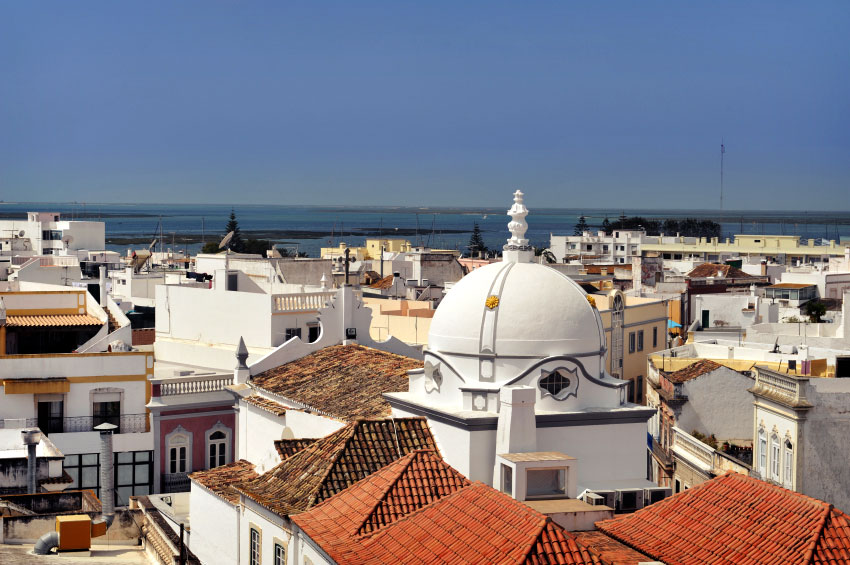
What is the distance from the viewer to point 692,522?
→ 17.9m

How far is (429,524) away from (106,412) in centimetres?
1952

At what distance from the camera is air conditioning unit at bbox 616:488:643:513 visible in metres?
21.5

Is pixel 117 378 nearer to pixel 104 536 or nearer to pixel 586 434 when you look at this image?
pixel 104 536

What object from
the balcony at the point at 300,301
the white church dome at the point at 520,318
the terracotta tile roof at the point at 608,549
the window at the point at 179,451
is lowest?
the window at the point at 179,451

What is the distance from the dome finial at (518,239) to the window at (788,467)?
345 inches

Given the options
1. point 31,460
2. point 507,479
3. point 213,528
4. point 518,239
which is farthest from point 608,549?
point 31,460

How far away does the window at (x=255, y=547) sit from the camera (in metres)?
21.4

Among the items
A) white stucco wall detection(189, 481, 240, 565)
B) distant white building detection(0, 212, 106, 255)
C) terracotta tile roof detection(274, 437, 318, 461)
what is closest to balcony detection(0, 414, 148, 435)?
white stucco wall detection(189, 481, 240, 565)

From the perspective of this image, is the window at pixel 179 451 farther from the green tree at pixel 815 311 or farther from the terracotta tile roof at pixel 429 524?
the green tree at pixel 815 311

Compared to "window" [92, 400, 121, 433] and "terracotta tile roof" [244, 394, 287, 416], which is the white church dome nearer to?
"terracotta tile roof" [244, 394, 287, 416]

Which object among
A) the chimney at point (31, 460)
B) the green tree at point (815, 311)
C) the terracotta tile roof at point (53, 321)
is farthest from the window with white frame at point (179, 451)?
the green tree at point (815, 311)

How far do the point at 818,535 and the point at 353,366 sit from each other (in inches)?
617

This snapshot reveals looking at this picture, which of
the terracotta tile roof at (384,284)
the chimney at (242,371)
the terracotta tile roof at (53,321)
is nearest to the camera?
the chimney at (242,371)

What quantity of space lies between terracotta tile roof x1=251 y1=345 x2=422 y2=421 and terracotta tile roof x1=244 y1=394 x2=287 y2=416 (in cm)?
29
